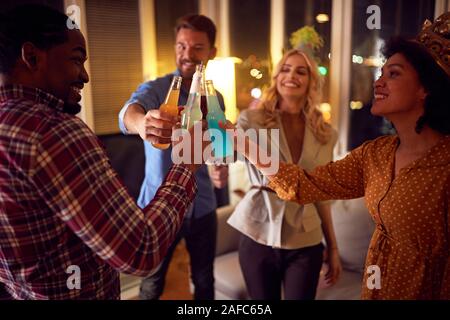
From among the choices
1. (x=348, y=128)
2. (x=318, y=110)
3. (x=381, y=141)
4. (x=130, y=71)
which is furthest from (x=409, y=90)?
(x=130, y=71)

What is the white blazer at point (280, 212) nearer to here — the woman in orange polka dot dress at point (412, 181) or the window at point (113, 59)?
the woman in orange polka dot dress at point (412, 181)

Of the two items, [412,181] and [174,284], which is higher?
[412,181]

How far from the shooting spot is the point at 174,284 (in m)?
2.58

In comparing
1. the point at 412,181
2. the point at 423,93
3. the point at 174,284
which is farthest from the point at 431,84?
the point at 174,284

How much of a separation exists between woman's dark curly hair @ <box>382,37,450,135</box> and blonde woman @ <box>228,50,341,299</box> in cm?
58

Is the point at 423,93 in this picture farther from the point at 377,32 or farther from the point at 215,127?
the point at 215,127

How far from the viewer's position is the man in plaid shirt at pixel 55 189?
0.67 meters

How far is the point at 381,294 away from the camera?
0.96m

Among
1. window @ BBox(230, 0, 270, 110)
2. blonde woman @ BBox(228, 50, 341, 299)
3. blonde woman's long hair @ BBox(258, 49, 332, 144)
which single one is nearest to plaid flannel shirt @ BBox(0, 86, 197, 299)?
blonde woman @ BBox(228, 50, 341, 299)

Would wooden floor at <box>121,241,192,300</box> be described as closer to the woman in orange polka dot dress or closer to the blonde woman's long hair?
the blonde woman's long hair

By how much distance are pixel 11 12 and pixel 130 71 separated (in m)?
1.69

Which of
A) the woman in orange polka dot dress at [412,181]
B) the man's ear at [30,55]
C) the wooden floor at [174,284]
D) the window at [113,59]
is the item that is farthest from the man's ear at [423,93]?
the wooden floor at [174,284]

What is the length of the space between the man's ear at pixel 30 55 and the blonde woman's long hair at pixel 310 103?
92 centimetres

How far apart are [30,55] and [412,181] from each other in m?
0.84
